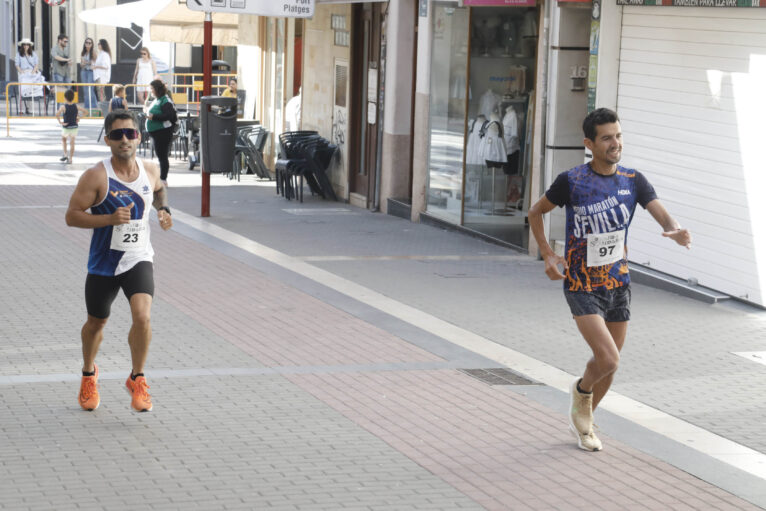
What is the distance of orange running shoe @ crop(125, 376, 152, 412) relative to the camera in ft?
24.1

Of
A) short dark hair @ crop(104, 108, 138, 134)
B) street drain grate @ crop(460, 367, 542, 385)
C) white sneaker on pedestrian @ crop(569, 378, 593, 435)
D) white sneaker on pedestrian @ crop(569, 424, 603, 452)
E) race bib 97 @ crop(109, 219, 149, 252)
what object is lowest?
street drain grate @ crop(460, 367, 542, 385)

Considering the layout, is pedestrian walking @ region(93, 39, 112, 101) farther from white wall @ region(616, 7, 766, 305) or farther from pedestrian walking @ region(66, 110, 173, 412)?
pedestrian walking @ region(66, 110, 173, 412)

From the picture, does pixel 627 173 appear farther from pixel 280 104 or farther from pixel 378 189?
pixel 280 104

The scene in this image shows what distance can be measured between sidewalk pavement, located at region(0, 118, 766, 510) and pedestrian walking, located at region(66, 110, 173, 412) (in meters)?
0.36

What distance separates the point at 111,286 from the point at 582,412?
274 cm

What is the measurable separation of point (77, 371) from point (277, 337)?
1746mm

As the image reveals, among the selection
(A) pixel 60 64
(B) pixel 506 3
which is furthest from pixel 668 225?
(A) pixel 60 64

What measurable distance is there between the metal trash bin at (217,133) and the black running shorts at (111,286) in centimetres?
956

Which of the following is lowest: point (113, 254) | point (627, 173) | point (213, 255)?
point (213, 255)

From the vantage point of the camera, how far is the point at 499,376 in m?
8.59

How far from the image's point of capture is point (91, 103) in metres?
33.3

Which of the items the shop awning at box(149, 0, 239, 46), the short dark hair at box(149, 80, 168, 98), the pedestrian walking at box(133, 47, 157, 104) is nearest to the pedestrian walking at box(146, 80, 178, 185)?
the short dark hair at box(149, 80, 168, 98)

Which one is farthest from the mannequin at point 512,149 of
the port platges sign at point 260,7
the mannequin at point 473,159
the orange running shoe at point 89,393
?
the orange running shoe at point 89,393

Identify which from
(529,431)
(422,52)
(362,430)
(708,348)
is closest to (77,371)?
(362,430)
